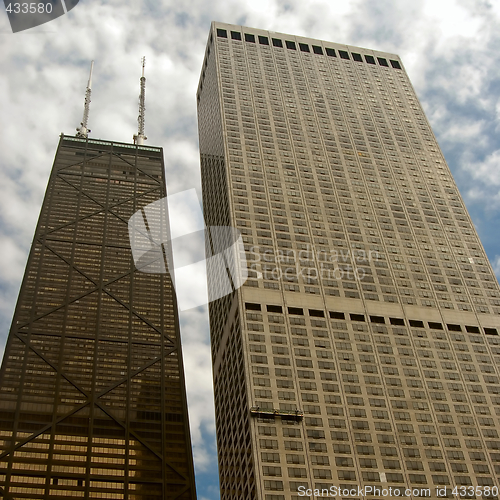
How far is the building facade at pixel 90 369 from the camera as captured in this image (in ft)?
392

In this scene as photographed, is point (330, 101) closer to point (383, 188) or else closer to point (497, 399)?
point (383, 188)

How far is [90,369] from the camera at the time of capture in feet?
453

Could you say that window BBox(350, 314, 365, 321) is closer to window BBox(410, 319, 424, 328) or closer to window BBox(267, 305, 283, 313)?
window BBox(410, 319, 424, 328)

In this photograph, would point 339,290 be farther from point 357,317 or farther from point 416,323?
point 416,323

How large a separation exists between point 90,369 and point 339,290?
2204 inches

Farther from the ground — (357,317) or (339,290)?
(339,290)

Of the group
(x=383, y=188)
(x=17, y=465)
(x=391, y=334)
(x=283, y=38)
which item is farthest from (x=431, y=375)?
(x=283, y=38)

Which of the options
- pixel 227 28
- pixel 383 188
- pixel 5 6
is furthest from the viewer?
pixel 227 28

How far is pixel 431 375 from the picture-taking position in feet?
364

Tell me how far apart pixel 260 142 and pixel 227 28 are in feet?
151

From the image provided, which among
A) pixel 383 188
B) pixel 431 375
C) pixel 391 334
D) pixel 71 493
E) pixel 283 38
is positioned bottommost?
pixel 71 493

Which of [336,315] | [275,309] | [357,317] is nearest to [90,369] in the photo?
[275,309]

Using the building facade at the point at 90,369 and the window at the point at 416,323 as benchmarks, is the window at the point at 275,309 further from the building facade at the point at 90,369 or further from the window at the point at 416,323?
the building facade at the point at 90,369

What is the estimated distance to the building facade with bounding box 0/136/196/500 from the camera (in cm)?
11938
